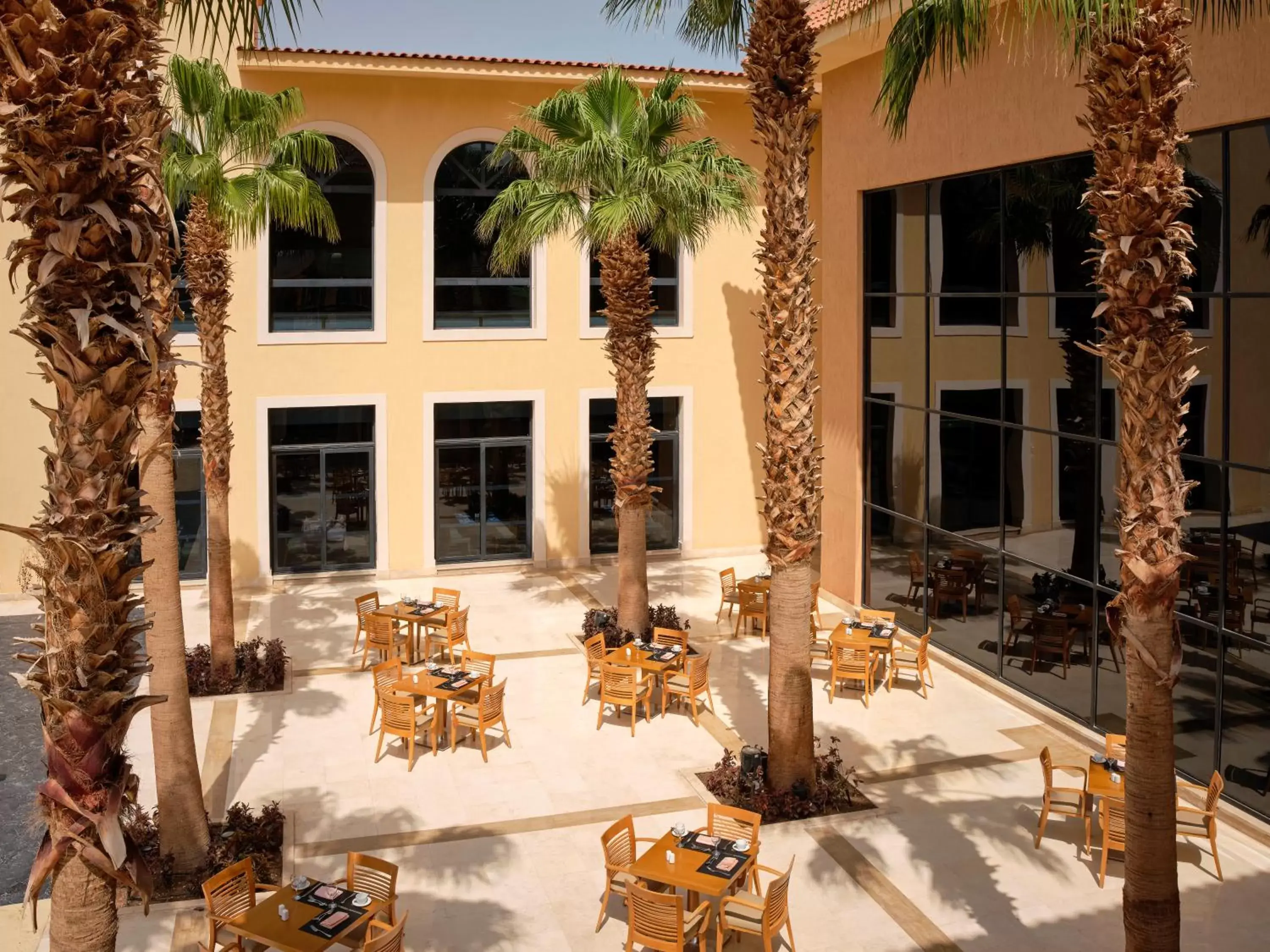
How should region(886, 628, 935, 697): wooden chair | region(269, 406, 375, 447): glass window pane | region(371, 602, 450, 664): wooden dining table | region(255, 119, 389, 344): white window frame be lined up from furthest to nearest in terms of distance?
region(269, 406, 375, 447): glass window pane → region(255, 119, 389, 344): white window frame → region(371, 602, 450, 664): wooden dining table → region(886, 628, 935, 697): wooden chair

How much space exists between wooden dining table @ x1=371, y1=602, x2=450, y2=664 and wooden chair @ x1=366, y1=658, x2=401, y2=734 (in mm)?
2198

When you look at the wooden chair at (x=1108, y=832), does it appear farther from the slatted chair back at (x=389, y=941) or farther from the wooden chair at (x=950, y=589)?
the wooden chair at (x=950, y=589)

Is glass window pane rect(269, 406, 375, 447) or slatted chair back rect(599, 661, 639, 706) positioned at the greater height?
glass window pane rect(269, 406, 375, 447)

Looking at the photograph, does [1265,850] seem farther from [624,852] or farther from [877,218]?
[877,218]

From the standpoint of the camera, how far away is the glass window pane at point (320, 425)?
2203 centimetres

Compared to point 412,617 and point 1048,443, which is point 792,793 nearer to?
point 1048,443

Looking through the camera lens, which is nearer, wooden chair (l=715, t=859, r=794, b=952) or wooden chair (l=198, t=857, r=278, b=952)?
wooden chair (l=198, t=857, r=278, b=952)

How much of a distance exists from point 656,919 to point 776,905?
0.92m

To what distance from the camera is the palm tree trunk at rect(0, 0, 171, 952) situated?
475cm

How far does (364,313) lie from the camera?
73.3 ft

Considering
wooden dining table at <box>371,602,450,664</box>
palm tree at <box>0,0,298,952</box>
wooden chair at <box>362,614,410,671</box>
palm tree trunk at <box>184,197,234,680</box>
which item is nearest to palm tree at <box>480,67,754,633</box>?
wooden dining table at <box>371,602,450,664</box>

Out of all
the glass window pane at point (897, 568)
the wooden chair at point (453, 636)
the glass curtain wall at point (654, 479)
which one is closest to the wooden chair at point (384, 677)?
the wooden chair at point (453, 636)

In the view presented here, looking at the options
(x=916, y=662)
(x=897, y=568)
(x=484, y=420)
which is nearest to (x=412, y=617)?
(x=484, y=420)

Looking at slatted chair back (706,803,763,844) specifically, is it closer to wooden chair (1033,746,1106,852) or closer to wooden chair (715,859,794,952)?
wooden chair (715,859,794,952)
